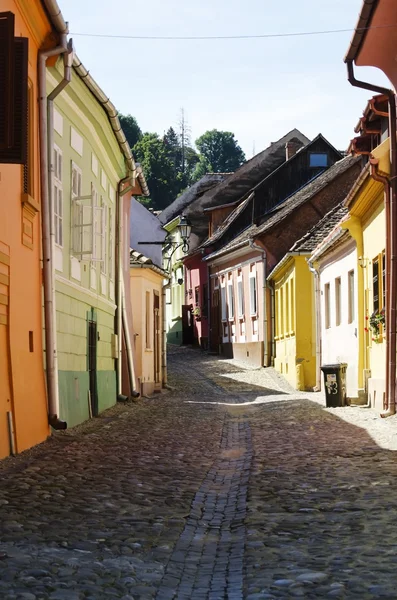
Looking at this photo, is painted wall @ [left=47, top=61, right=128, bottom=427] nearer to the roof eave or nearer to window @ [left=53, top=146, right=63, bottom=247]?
window @ [left=53, top=146, right=63, bottom=247]

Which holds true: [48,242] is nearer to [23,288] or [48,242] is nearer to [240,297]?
[23,288]

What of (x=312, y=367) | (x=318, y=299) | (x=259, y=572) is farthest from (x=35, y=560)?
(x=312, y=367)

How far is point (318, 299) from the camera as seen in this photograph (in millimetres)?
27953

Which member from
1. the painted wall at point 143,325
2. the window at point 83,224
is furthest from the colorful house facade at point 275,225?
the window at point 83,224

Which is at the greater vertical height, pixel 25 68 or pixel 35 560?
pixel 25 68

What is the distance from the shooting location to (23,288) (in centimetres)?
1288

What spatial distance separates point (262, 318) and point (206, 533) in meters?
32.0

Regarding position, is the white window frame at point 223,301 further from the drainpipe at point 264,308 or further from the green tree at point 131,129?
the green tree at point 131,129

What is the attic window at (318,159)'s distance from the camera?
4275 centimetres

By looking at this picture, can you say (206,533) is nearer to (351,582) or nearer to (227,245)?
(351,582)

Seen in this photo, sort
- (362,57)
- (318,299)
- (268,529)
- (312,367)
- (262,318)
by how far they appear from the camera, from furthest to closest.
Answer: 1. (262,318)
2. (312,367)
3. (318,299)
4. (362,57)
5. (268,529)

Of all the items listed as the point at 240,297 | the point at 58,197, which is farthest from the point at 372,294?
the point at 240,297

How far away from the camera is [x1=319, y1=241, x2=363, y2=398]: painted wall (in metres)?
22.1

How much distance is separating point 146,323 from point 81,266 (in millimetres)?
11207
